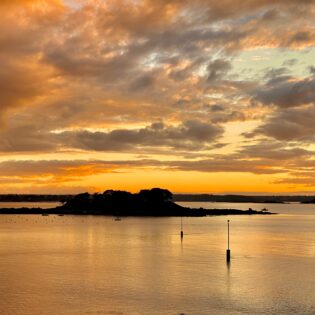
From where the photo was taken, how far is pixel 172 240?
120 m

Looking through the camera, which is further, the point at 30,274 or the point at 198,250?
the point at 198,250

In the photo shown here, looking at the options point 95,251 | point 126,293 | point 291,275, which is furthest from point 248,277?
point 95,251

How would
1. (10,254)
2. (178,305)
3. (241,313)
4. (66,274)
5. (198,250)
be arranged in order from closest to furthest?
(241,313), (178,305), (66,274), (10,254), (198,250)

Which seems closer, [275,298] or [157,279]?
[275,298]

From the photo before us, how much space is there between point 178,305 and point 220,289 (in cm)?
978

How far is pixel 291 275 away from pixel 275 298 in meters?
16.0

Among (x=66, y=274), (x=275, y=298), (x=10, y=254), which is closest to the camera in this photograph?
(x=275, y=298)

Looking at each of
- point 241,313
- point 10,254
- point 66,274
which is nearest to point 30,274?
point 66,274

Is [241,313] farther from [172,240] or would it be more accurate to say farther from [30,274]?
[172,240]

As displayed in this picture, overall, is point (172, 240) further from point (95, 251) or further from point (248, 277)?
point (248, 277)

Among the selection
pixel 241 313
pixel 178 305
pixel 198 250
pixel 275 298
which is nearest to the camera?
pixel 241 313

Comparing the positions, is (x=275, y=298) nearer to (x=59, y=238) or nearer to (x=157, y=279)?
(x=157, y=279)

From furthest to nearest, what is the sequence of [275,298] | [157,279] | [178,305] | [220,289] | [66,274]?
[66,274] → [157,279] → [220,289] → [275,298] → [178,305]

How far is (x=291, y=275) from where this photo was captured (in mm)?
67875
